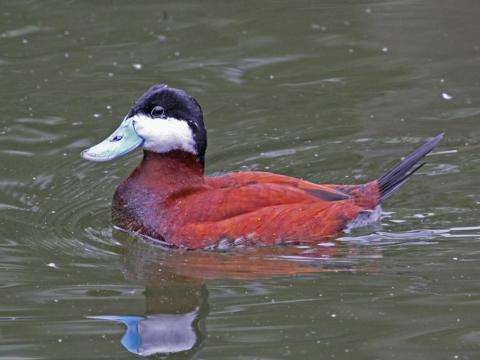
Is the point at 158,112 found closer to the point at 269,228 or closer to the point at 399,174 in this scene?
the point at 269,228

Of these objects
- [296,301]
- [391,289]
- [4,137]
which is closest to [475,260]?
[391,289]

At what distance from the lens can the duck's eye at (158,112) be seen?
757cm

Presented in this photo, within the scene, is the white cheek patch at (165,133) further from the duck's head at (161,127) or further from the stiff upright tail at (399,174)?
the stiff upright tail at (399,174)

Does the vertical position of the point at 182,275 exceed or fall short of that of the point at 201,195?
it falls short

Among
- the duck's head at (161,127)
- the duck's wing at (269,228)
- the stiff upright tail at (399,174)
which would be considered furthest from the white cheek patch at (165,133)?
the stiff upright tail at (399,174)

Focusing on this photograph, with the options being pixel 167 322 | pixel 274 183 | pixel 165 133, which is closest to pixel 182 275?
pixel 167 322

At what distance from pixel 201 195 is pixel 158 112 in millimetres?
620

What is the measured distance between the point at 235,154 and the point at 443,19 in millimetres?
3389

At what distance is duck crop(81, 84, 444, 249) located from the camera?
7.29 meters

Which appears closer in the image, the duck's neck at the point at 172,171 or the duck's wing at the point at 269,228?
the duck's wing at the point at 269,228

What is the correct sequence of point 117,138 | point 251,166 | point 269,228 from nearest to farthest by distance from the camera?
point 269,228 → point 117,138 → point 251,166

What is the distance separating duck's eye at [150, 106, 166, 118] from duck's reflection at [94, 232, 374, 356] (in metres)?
0.79

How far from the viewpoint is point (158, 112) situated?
7586mm

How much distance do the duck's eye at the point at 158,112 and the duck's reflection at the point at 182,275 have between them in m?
0.79
